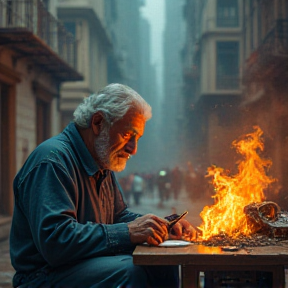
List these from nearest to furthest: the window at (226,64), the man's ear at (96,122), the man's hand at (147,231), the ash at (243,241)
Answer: the man's hand at (147,231) → the ash at (243,241) → the man's ear at (96,122) → the window at (226,64)

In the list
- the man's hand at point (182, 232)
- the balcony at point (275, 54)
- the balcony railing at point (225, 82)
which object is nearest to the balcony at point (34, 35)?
the balcony at point (275, 54)

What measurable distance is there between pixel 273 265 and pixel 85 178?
115 centimetres

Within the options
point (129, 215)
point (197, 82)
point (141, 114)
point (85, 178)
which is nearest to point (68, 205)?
point (85, 178)

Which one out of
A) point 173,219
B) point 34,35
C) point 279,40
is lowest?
point 173,219

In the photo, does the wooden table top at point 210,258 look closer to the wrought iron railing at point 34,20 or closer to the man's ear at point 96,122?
the man's ear at point 96,122

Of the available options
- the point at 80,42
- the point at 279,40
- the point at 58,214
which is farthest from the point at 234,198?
the point at 80,42

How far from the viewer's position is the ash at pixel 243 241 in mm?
2926

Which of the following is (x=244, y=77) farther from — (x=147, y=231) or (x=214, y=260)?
(x=214, y=260)

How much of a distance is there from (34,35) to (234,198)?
26.5 feet

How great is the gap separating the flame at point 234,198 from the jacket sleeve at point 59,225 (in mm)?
763

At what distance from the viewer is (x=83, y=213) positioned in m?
2.96

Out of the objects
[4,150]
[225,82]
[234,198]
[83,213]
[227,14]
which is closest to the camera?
[83,213]

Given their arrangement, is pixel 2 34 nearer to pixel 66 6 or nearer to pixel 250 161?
pixel 250 161

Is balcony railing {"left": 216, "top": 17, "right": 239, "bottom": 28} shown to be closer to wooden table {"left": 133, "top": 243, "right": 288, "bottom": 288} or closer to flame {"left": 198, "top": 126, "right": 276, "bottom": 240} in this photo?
flame {"left": 198, "top": 126, "right": 276, "bottom": 240}
